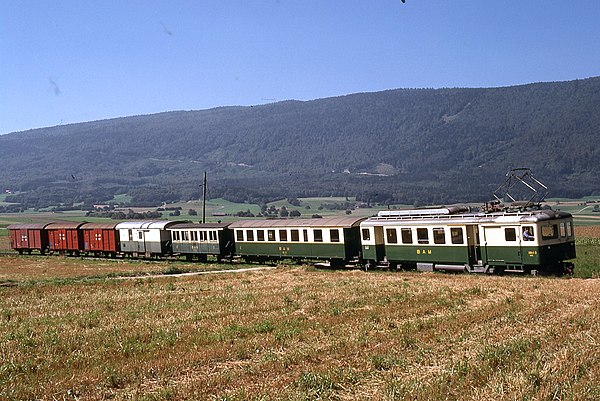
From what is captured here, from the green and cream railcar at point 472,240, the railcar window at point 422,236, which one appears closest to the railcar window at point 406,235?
the green and cream railcar at point 472,240

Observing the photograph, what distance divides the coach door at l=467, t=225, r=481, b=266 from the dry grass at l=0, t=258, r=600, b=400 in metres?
8.52

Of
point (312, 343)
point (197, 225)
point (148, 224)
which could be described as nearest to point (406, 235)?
point (197, 225)

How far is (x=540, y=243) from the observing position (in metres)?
32.8

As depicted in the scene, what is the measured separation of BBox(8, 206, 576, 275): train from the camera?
111 feet

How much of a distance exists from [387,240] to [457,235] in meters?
5.34

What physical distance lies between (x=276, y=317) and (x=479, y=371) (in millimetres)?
8916

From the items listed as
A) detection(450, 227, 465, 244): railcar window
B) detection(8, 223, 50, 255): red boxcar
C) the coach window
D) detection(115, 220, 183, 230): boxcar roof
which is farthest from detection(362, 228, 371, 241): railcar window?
detection(8, 223, 50, 255): red boxcar

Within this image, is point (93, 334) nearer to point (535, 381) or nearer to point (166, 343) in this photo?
point (166, 343)

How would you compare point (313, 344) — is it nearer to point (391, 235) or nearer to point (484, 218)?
point (484, 218)

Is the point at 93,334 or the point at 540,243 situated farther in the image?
the point at 540,243

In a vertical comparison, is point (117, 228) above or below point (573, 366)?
above

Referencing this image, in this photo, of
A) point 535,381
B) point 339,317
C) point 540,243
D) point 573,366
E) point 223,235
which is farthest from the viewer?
point 223,235

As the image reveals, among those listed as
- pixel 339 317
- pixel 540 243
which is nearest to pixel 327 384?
pixel 339 317

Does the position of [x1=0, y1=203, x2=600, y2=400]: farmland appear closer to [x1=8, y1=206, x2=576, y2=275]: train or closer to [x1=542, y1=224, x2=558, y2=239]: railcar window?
[x1=542, y1=224, x2=558, y2=239]: railcar window
